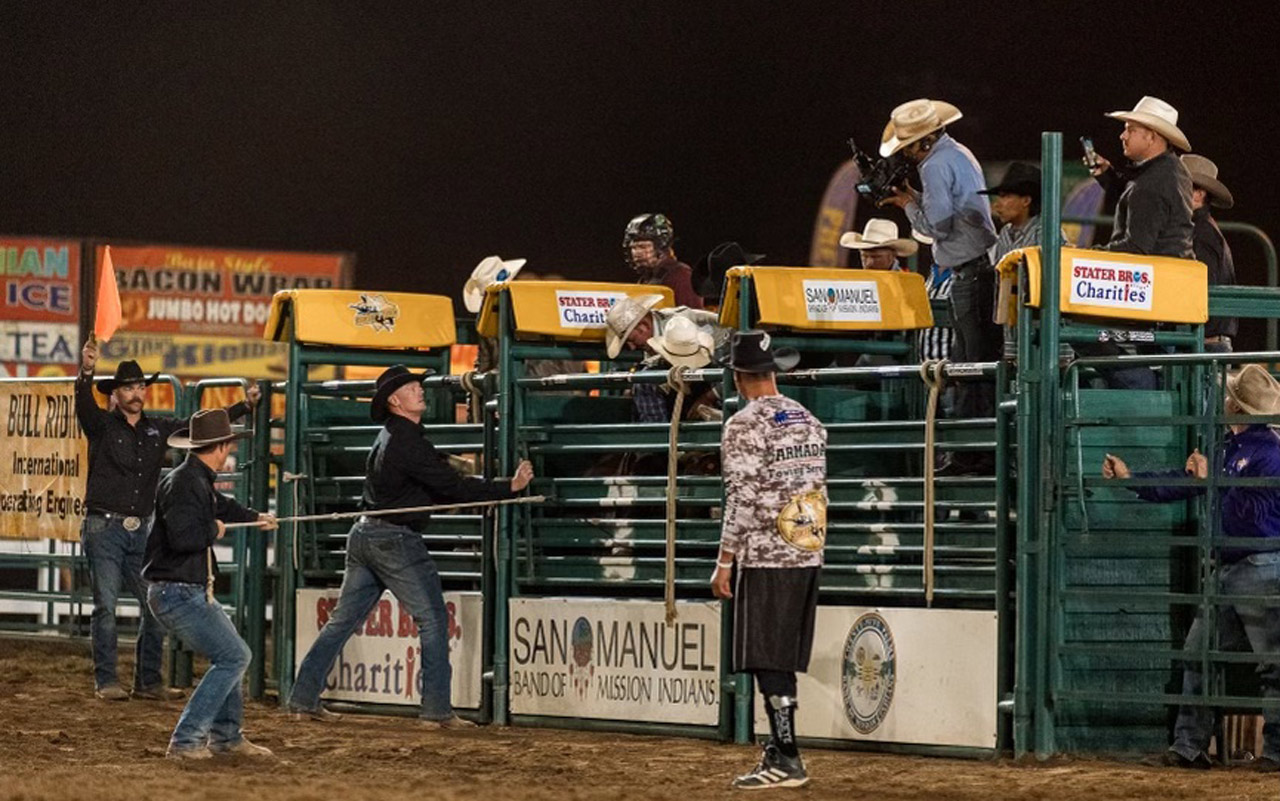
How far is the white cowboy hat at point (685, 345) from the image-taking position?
11.4 m

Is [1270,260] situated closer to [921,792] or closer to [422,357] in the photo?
[422,357]

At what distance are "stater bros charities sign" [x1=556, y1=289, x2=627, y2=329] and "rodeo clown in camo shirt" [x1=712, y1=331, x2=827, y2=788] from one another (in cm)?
287

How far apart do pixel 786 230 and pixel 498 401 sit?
11510 mm

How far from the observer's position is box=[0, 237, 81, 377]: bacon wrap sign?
23.2 m

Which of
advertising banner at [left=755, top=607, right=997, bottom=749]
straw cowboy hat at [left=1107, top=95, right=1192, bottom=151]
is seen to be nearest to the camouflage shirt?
advertising banner at [left=755, top=607, right=997, bottom=749]

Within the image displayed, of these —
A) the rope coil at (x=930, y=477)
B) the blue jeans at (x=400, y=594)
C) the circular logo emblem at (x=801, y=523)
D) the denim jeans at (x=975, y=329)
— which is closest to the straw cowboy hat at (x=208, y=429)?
the blue jeans at (x=400, y=594)

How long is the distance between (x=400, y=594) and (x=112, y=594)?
2549mm

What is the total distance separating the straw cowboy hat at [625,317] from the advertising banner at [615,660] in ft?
4.45

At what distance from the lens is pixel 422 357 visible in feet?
45.7

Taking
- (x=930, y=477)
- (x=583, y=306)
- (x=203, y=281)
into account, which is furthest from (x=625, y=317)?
(x=203, y=281)

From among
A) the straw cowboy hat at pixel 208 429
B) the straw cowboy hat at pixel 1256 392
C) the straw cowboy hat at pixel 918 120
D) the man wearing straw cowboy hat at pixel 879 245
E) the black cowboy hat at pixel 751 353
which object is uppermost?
the straw cowboy hat at pixel 918 120

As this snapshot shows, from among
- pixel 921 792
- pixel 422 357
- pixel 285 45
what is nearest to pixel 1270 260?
pixel 422 357

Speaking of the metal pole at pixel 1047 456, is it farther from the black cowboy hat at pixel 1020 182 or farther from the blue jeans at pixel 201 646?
the blue jeans at pixel 201 646

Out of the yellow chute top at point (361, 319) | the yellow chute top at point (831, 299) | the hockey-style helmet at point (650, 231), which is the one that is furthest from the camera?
the yellow chute top at point (361, 319)
